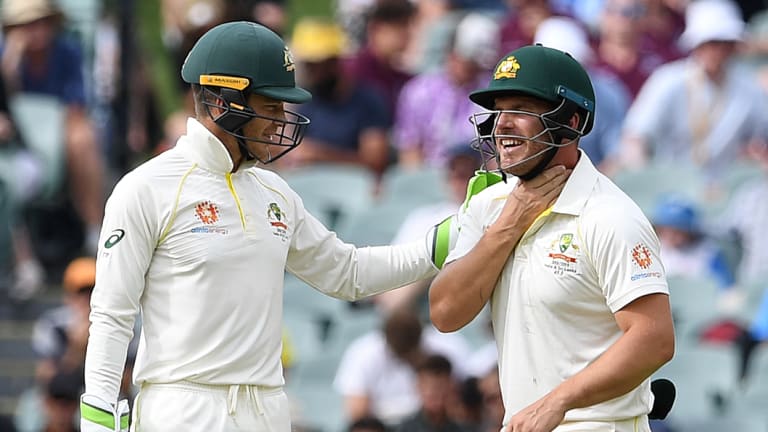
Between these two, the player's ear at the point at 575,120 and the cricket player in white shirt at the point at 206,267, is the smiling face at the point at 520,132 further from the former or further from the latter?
the cricket player in white shirt at the point at 206,267

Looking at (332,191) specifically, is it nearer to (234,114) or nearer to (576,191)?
(234,114)

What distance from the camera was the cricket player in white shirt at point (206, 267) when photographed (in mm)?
4988

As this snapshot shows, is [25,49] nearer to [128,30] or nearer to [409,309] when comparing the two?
[128,30]

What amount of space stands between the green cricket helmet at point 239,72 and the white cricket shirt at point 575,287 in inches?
36.2

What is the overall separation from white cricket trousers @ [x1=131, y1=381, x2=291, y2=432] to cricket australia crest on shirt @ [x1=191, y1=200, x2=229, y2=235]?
20.1 inches

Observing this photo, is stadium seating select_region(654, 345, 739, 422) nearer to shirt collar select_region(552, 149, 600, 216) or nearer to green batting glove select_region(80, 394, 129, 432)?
shirt collar select_region(552, 149, 600, 216)

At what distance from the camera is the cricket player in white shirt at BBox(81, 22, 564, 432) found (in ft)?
16.4

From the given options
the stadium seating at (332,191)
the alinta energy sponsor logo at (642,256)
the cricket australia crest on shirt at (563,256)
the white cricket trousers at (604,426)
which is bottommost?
the stadium seating at (332,191)

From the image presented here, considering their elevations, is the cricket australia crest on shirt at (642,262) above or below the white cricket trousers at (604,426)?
above

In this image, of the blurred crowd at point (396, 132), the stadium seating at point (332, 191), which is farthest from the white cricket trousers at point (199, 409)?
the stadium seating at point (332, 191)

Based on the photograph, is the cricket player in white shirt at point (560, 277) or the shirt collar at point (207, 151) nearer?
the cricket player in white shirt at point (560, 277)

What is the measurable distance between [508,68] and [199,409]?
1517 millimetres

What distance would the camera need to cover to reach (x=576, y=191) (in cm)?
504

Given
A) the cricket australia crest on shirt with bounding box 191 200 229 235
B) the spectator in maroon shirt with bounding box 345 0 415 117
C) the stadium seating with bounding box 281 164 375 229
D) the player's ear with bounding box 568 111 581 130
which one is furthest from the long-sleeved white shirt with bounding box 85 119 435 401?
the spectator in maroon shirt with bounding box 345 0 415 117
